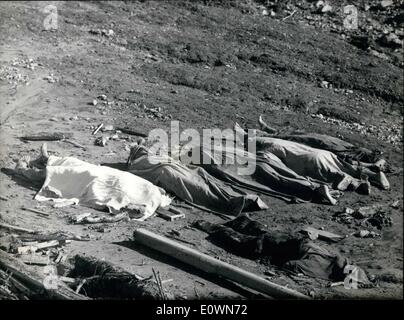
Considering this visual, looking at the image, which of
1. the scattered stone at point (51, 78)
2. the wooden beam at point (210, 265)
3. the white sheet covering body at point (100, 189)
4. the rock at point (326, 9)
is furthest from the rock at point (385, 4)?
the wooden beam at point (210, 265)

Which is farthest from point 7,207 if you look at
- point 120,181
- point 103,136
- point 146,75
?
point 146,75

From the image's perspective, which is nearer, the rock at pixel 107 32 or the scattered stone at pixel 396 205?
the scattered stone at pixel 396 205

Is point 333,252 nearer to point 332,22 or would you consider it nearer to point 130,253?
point 130,253

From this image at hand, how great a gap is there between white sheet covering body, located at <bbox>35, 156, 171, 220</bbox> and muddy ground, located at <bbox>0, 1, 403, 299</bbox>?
287mm

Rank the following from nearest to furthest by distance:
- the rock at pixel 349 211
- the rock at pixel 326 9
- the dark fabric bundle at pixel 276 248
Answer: the dark fabric bundle at pixel 276 248, the rock at pixel 349 211, the rock at pixel 326 9

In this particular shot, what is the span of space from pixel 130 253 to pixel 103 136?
377 centimetres

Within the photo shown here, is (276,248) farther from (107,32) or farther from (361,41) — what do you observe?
(107,32)

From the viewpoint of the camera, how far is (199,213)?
922cm

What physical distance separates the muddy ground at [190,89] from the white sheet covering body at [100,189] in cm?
29

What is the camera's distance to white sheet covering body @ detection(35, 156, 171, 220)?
9.05 m

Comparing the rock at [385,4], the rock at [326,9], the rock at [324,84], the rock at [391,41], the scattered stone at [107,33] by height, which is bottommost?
the scattered stone at [107,33]

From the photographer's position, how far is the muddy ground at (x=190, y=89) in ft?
28.1
